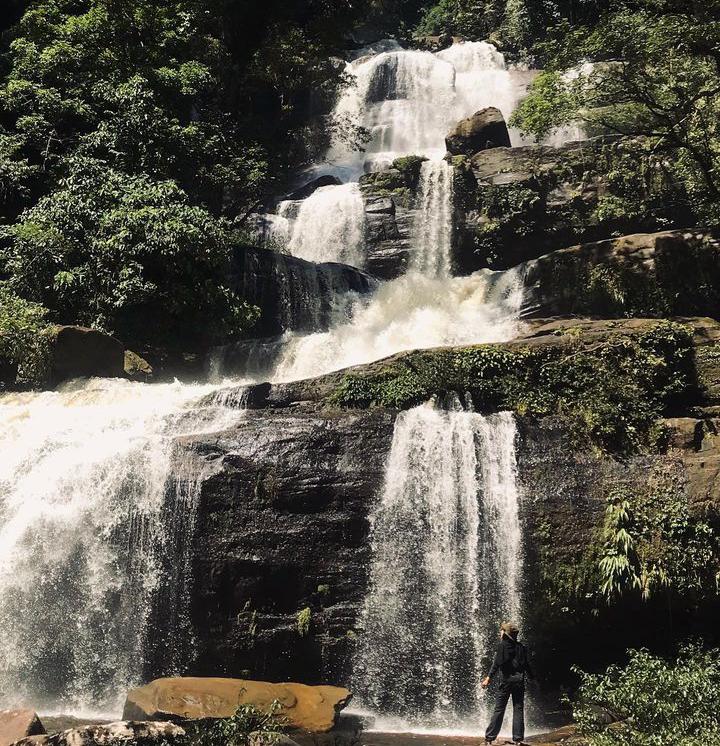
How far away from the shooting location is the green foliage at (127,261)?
1864cm

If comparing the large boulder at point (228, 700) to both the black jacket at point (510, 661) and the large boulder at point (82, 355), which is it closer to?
the black jacket at point (510, 661)

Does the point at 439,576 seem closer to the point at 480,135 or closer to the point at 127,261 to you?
the point at 127,261

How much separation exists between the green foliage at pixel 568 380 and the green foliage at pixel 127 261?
24.1 feet

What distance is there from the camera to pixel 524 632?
11031 mm

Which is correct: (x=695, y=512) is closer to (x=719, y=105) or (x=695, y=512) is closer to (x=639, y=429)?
(x=639, y=429)

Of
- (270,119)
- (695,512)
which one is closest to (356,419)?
(695,512)

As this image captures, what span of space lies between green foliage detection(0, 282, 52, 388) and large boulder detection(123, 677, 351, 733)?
365 inches

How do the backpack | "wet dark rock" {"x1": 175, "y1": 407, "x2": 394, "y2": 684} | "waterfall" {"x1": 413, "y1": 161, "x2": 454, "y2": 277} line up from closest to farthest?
the backpack, "wet dark rock" {"x1": 175, "y1": 407, "x2": 394, "y2": 684}, "waterfall" {"x1": 413, "y1": 161, "x2": 454, "y2": 277}

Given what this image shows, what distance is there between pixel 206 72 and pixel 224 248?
763 cm

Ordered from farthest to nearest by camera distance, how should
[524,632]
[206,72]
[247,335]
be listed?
1. [206,72]
2. [247,335]
3. [524,632]

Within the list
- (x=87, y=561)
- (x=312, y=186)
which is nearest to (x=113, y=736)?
(x=87, y=561)

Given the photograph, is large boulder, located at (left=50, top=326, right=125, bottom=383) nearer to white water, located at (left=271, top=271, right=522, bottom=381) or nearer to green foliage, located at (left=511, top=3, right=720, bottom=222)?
white water, located at (left=271, top=271, right=522, bottom=381)

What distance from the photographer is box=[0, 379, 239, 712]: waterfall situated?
1109cm

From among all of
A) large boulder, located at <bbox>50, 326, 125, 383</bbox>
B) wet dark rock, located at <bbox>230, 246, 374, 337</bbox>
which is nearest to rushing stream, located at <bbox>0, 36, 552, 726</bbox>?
large boulder, located at <bbox>50, 326, 125, 383</bbox>
